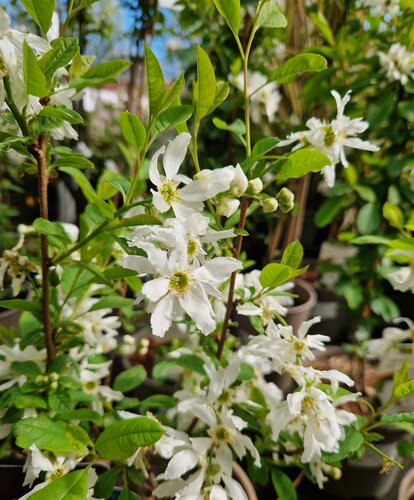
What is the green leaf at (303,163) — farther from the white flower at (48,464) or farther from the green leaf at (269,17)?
the white flower at (48,464)

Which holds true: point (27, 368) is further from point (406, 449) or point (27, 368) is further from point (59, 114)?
point (406, 449)

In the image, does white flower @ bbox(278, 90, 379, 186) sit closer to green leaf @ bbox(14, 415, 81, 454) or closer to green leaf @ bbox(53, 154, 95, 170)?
green leaf @ bbox(53, 154, 95, 170)

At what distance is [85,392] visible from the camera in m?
0.77

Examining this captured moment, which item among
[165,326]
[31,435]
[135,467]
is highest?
[165,326]

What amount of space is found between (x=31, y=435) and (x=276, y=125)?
4.45ft

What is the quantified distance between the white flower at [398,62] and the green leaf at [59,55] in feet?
2.75

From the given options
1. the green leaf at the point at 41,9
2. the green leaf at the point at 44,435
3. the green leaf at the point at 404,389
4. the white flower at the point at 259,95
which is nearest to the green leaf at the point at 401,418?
the green leaf at the point at 404,389

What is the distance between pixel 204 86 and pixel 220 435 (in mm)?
461

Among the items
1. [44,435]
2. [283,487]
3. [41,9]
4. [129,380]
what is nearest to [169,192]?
[41,9]

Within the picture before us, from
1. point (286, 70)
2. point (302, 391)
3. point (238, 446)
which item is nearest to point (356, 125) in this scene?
point (286, 70)

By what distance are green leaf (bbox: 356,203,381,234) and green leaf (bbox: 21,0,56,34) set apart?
90cm

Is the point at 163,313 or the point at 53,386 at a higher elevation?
the point at 163,313

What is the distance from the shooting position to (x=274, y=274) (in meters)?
0.60

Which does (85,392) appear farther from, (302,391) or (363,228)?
(363,228)
